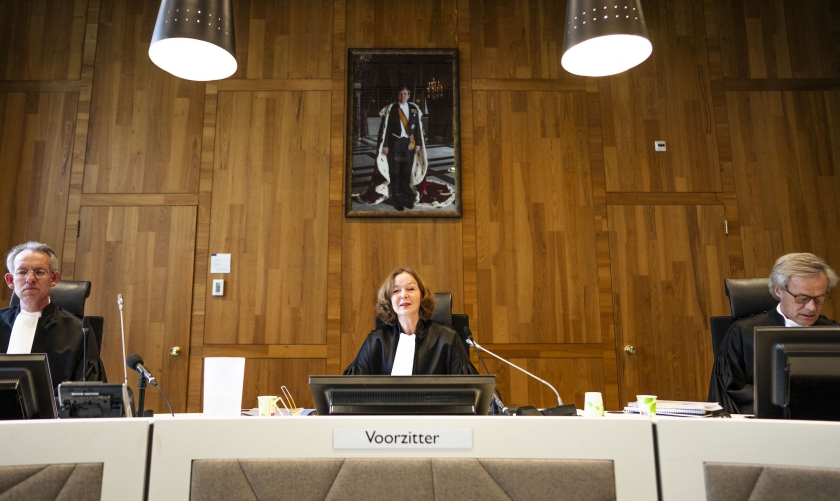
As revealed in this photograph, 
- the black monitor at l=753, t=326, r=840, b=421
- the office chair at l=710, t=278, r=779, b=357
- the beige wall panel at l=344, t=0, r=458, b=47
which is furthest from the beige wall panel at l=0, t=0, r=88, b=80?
the black monitor at l=753, t=326, r=840, b=421

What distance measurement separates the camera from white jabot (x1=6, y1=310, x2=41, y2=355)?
2.88 m

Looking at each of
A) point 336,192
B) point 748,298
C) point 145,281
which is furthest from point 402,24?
point 748,298

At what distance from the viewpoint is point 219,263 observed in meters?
4.23

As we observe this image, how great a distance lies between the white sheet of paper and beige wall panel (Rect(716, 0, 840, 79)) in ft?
12.0

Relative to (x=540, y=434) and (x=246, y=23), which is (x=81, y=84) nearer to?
(x=246, y=23)

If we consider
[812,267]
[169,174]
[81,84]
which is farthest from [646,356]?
[81,84]

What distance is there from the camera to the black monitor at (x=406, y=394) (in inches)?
62.1

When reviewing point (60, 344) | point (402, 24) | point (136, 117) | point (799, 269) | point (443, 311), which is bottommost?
point (60, 344)

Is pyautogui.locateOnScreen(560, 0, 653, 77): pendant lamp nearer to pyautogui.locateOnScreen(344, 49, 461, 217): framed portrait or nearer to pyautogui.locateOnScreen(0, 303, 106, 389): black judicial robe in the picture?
pyautogui.locateOnScreen(344, 49, 461, 217): framed portrait

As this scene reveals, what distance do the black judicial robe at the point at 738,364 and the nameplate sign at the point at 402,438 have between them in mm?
1894

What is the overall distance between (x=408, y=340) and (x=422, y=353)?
94mm

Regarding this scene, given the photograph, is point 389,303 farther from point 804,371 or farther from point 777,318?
point 804,371

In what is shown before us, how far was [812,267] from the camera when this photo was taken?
103 inches

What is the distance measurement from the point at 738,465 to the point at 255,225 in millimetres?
3517
